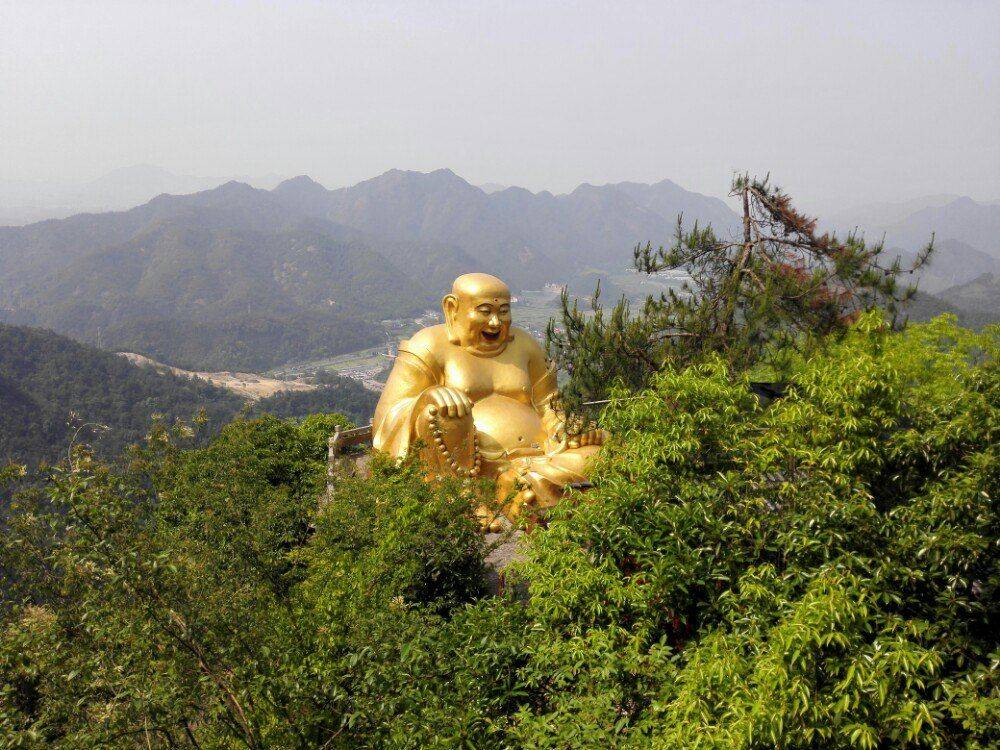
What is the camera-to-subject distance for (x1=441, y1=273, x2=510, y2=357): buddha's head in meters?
8.05

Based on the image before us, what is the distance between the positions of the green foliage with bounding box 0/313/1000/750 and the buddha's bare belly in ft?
10.3

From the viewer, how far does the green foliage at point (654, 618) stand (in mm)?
2996

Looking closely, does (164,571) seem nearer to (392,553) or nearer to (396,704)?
(396,704)

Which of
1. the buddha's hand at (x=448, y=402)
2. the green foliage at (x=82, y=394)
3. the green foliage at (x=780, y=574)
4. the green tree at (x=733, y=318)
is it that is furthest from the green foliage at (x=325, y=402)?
the green foliage at (x=780, y=574)

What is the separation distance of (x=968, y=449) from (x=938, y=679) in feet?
4.16

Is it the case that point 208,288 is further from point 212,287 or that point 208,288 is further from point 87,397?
point 87,397

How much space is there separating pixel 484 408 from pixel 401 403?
95 cm

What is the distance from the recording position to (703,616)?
3.88m

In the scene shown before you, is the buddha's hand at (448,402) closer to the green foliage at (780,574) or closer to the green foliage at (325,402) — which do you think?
the green foliage at (780,574)

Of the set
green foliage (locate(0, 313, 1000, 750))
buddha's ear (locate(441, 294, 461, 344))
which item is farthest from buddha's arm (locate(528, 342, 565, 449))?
green foliage (locate(0, 313, 1000, 750))

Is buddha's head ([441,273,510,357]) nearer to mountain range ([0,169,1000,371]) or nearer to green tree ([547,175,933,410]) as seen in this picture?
green tree ([547,175,933,410])

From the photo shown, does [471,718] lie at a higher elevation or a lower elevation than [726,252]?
lower

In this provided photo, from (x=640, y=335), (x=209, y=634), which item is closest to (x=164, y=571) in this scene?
(x=209, y=634)

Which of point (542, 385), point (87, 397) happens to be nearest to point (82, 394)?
point (87, 397)
